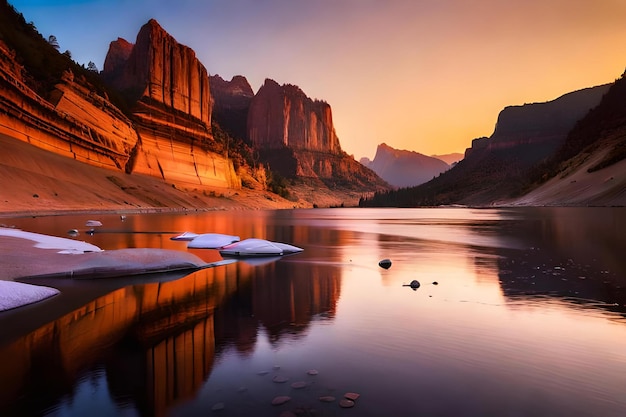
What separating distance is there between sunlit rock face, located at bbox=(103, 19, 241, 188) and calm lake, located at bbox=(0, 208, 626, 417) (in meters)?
84.2

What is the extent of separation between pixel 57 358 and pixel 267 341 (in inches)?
137

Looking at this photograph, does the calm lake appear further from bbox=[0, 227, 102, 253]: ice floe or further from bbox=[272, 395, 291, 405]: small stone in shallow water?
bbox=[0, 227, 102, 253]: ice floe

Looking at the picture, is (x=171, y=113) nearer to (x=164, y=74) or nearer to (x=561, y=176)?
(x=164, y=74)

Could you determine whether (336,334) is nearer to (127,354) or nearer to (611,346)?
(127,354)

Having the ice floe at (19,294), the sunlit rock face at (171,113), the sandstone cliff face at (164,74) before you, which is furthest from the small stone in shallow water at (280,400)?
the sandstone cliff face at (164,74)

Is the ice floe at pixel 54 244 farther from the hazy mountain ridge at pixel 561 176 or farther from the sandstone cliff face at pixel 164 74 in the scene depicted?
the sandstone cliff face at pixel 164 74

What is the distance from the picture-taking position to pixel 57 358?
6582mm

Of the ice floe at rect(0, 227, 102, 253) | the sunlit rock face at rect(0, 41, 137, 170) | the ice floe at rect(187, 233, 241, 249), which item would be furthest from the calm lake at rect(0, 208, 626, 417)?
the sunlit rock face at rect(0, 41, 137, 170)

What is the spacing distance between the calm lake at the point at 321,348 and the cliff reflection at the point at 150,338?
0.11 feet

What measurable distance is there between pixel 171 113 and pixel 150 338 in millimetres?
108570

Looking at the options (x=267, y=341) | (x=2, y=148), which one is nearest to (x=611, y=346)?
(x=267, y=341)

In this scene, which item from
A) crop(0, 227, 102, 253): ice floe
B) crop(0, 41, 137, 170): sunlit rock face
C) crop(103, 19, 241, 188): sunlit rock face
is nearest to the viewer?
crop(0, 227, 102, 253): ice floe

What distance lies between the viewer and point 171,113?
107 m

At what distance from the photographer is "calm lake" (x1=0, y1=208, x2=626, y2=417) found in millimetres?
5238
